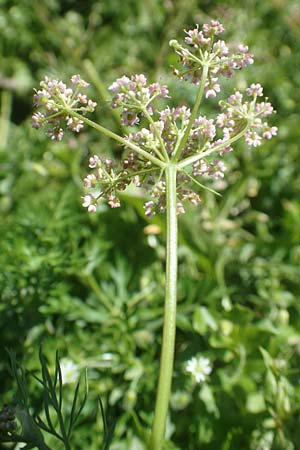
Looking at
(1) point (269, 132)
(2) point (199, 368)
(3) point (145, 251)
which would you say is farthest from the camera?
(3) point (145, 251)

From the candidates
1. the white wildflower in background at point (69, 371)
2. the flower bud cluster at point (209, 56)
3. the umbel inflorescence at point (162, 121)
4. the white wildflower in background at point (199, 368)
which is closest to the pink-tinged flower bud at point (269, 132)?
the umbel inflorescence at point (162, 121)

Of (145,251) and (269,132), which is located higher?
(269,132)

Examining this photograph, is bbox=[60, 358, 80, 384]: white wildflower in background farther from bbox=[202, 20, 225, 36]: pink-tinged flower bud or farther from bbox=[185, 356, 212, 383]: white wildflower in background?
bbox=[202, 20, 225, 36]: pink-tinged flower bud

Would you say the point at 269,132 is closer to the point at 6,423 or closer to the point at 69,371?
the point at 6,423

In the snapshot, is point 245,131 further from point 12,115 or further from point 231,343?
point 12,115

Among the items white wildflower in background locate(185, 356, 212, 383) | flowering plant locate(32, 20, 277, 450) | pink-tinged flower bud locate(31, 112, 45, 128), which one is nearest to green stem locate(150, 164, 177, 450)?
flowering plant locate(32, 20, 277, 450)

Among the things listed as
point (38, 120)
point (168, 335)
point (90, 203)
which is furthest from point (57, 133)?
point (168, 335)
